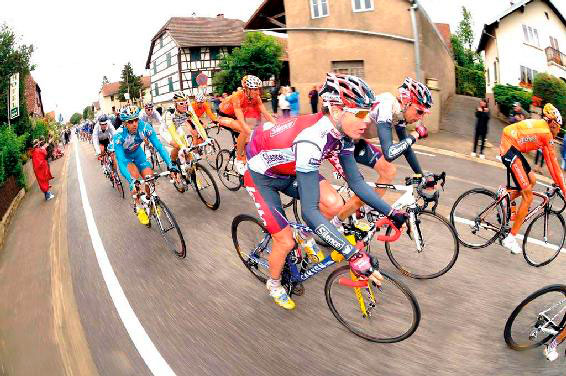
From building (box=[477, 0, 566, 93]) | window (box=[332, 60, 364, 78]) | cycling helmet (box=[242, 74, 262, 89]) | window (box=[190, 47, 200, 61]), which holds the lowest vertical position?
cycling helmet (box=[242, 74, 262, 89])

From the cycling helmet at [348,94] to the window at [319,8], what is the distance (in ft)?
57.5

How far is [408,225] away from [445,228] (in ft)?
1.39

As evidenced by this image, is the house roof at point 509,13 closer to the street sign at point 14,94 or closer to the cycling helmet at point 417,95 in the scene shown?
the cycling helmet at point 417,95

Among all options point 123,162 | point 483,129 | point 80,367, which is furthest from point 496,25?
point 80,367

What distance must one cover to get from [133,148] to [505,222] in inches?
241

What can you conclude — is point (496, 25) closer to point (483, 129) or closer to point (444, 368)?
point (483, 129)

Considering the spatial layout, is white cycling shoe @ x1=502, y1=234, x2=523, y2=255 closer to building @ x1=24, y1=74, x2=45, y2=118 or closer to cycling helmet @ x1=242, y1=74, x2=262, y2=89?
cycling helmet @ x1=242, y1=74, x2=262, y2=89

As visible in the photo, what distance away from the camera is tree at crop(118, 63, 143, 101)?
79.9 meters

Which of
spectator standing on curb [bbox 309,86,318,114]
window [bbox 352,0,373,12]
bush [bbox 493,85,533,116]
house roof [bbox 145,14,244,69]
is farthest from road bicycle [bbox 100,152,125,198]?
house roof [bbox 145,14,244,69]

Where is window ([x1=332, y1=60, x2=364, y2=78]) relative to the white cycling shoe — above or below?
above

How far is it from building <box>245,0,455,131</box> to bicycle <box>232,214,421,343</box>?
1407 cm

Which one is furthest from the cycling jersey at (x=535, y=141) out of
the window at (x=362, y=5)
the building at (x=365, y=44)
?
the window at (x=362, y=5)

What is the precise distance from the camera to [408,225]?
4.19 metres

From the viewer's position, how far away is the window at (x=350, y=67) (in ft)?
59.2
